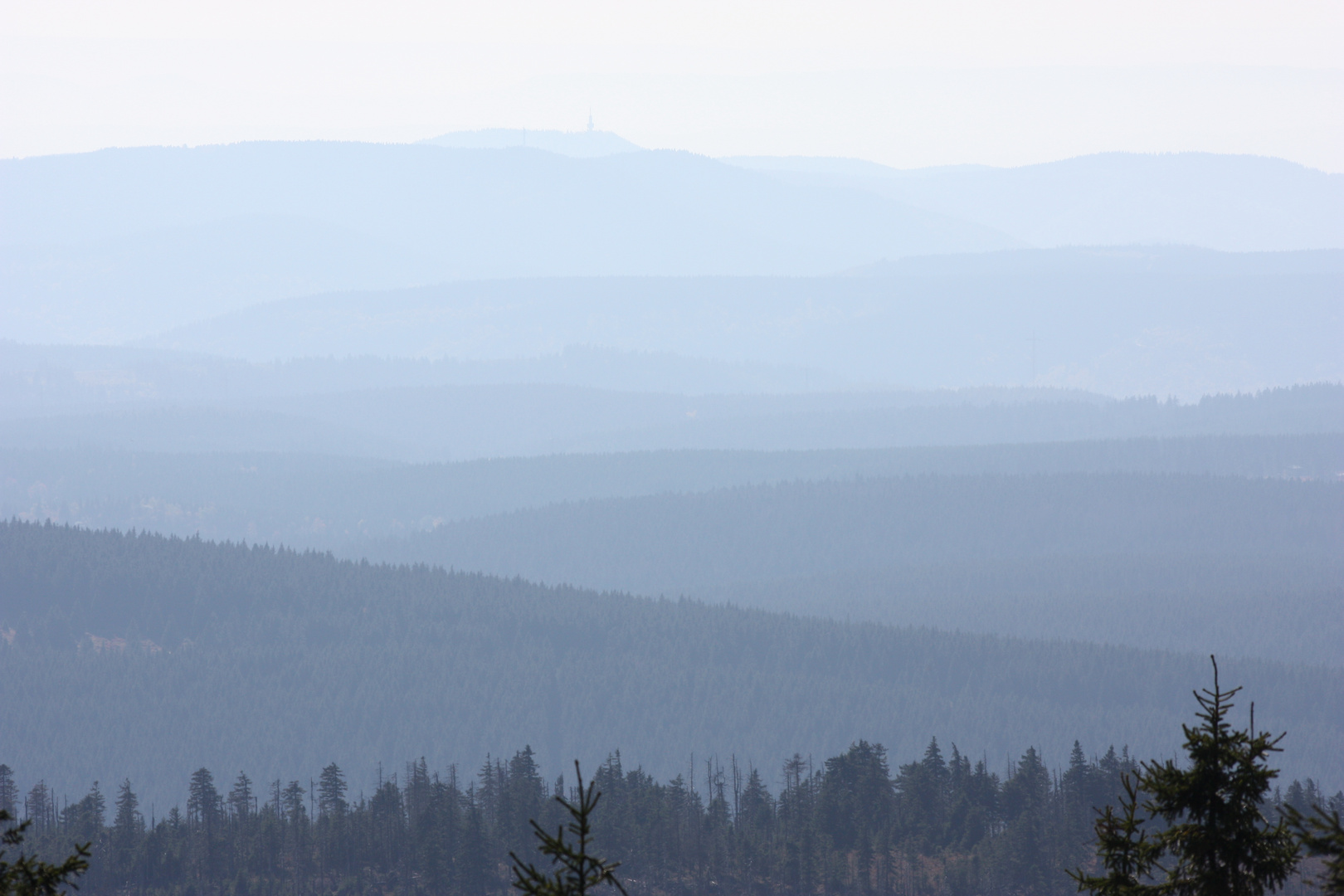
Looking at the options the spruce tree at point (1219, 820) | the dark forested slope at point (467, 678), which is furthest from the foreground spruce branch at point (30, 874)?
the dark forested slope at point (467, 678)

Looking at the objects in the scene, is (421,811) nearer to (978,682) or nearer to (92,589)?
(978,682)

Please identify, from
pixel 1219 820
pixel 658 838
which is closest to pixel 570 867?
pixel 1219 820

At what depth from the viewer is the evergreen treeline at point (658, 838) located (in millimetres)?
→ 74312

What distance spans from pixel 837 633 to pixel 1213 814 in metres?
143

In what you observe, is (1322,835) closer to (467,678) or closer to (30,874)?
(30,874)

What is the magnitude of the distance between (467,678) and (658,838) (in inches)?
2732

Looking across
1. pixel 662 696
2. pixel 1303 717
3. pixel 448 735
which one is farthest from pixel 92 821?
pixel 1303 717

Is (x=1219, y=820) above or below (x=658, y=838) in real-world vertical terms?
above

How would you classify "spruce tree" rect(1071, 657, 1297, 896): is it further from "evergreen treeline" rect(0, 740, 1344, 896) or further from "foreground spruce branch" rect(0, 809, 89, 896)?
"evergreen treeline" rect(0, 740, 1344, 896)

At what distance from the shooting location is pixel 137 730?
410 feet

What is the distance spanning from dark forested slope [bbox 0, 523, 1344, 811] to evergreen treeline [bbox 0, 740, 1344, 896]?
37.7 metres

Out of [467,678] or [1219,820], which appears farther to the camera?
[467,678]

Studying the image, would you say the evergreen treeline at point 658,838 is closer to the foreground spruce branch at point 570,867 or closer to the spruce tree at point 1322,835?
the foreground spruce branch at point 570,867

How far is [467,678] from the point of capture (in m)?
146
